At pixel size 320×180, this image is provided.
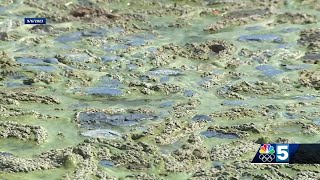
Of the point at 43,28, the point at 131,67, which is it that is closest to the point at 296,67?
the point at 131,67

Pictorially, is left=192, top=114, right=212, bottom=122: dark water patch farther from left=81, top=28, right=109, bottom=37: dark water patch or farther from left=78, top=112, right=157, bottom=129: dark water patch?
left=81, top=28, right=109, bottom=37: dark water patch

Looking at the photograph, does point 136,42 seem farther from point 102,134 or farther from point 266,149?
point 266,149

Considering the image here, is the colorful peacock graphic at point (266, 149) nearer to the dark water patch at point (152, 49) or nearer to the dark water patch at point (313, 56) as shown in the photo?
the dark water patch at point (313, 56)

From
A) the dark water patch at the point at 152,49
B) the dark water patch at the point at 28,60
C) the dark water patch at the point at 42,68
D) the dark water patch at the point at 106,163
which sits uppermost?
the dark water patch at the point at 152,49

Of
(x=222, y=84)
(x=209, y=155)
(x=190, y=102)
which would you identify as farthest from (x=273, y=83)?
(x=209, y=155)

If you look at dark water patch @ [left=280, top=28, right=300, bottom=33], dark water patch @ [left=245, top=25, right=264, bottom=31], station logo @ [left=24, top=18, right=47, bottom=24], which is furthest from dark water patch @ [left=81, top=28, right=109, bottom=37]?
dark water patch @ [left=280, top=28, right=300, bottom=33]

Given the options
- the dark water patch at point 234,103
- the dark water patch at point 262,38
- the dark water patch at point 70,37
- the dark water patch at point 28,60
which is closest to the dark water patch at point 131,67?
the dark water patch at point 28,60

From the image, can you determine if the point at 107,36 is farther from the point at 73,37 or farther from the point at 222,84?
the point at 222,84
